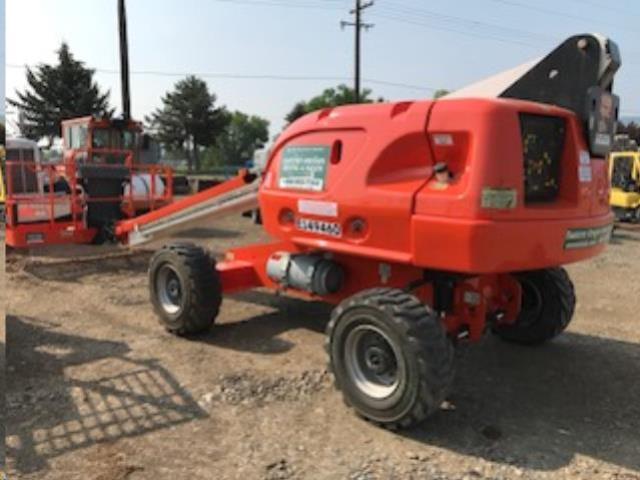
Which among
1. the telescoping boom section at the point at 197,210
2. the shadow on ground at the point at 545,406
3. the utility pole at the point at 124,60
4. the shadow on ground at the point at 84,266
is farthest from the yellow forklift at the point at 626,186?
the utility pole at the point at 124,60

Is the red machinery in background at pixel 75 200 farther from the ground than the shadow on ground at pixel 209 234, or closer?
farther from the ground

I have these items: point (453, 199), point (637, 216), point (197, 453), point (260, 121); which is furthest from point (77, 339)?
point (260, 121)

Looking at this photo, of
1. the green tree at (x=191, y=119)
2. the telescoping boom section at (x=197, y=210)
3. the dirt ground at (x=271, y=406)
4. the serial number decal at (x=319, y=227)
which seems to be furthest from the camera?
the green tree at (x=191, y=119)

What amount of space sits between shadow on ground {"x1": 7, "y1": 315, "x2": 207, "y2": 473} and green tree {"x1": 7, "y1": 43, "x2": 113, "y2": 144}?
145ft

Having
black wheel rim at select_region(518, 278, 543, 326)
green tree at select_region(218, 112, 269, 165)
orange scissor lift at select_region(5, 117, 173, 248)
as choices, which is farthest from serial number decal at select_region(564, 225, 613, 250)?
green tree at select_region(218, 112, 269, 165)

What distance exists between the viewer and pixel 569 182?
448 cm

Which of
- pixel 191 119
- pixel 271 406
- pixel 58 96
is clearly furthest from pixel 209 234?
pixel 191 119

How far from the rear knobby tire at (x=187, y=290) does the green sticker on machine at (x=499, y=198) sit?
2.67m

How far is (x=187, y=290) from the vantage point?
584 cm

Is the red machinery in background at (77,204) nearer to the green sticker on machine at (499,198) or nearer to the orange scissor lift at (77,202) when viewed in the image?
the orange scissor lift at (77,202)

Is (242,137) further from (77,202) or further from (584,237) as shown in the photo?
(584,237)

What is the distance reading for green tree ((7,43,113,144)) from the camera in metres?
47.4

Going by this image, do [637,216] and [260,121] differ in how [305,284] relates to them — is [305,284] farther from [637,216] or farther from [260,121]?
[260,121]

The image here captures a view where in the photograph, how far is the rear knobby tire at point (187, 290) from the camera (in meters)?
5.83
